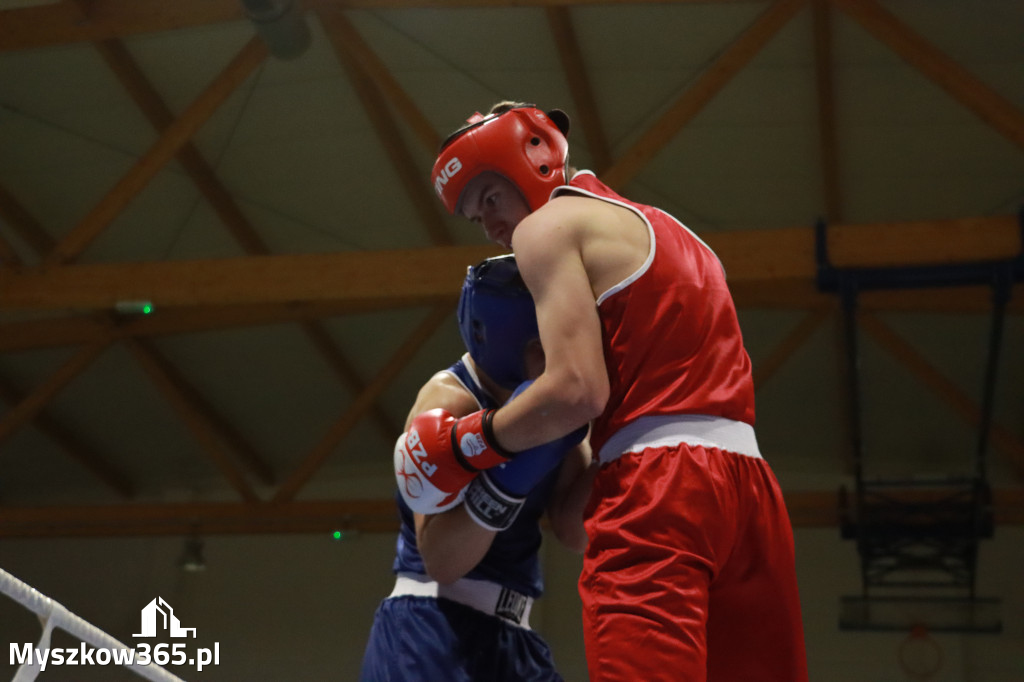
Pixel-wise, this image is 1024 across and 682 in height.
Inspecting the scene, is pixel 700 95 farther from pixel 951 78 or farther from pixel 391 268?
pixel 391 268

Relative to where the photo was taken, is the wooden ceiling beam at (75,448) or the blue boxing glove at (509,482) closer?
the blue boxing glove at (509,482)

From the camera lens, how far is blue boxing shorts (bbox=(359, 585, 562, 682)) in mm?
2447

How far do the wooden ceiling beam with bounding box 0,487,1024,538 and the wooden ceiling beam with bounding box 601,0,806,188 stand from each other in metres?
4.32

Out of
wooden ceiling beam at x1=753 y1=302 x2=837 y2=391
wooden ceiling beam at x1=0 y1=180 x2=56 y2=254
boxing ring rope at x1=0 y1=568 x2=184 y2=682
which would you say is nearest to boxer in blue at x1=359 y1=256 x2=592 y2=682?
boxing ring rope at x1=0 y1=568 x2=184 y2=682

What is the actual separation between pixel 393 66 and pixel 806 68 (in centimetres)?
302

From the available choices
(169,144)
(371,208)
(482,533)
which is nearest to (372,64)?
(169,144)

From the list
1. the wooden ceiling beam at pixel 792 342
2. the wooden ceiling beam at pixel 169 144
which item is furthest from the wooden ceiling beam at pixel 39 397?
the wooden ceiling beam at pixel 792 342

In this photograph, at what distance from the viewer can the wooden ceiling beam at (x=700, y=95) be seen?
6.73 metres

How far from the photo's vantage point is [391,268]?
6.91m

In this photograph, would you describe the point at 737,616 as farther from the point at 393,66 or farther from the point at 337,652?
the point at 337,652

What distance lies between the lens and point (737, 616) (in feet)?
6.30

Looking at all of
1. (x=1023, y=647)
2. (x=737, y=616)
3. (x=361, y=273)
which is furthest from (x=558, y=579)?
(x=737, y=616)

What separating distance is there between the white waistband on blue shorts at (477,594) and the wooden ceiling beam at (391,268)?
13.6ft

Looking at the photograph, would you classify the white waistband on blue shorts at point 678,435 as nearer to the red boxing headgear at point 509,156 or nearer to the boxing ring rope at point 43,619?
the red boxing headgear at point 509,156
